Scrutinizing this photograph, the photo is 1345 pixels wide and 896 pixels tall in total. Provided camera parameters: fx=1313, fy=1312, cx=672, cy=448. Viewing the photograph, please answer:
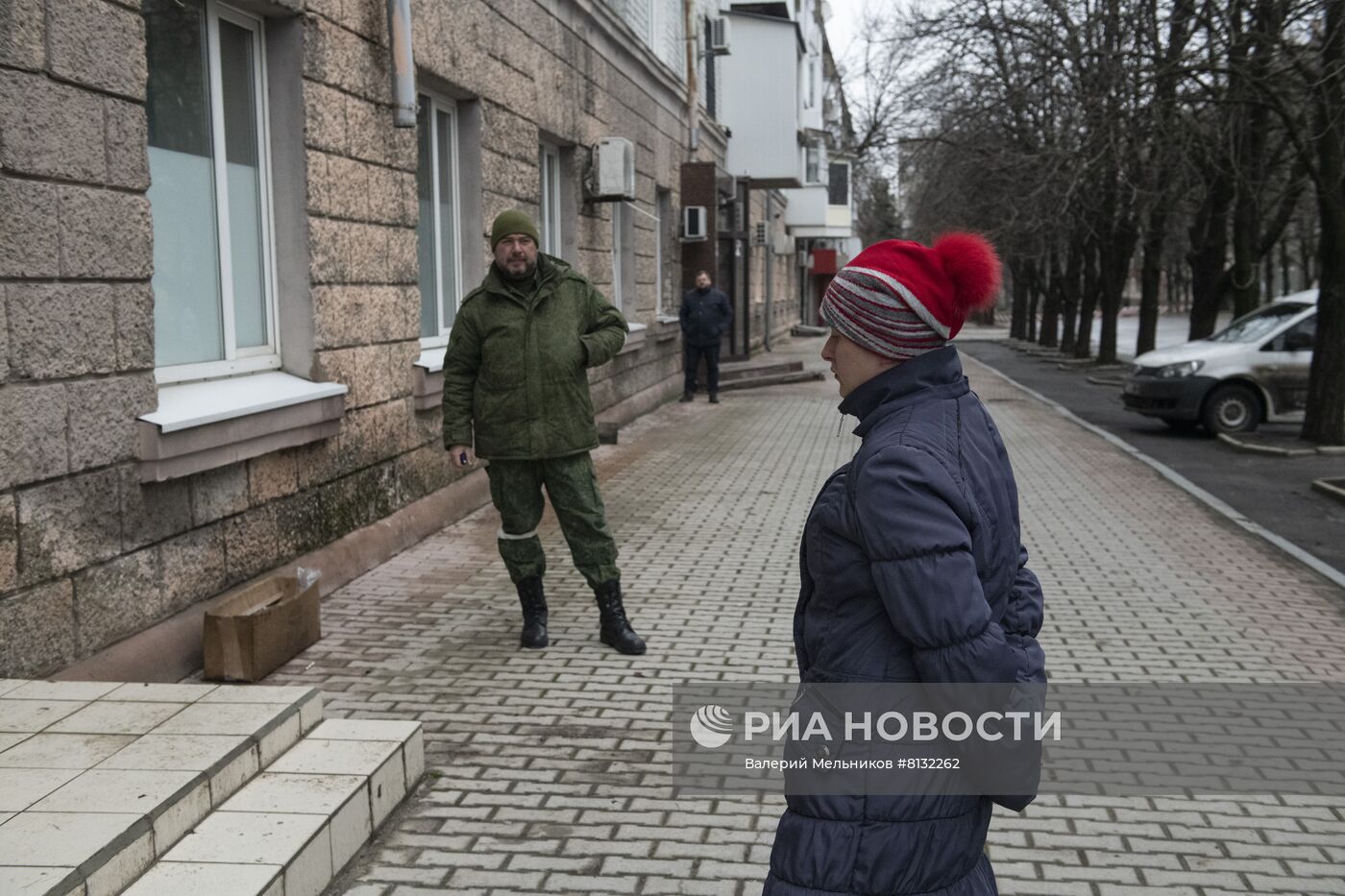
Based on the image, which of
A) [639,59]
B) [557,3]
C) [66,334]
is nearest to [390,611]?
[66,334]

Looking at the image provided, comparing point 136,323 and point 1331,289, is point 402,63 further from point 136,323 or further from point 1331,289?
point 1331,289

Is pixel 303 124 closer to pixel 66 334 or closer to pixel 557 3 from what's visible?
pixel 66 334

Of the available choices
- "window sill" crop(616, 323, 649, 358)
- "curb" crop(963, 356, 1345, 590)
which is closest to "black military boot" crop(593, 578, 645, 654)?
"curb" crop(963, 356, 1345, 590)

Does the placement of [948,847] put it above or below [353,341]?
below

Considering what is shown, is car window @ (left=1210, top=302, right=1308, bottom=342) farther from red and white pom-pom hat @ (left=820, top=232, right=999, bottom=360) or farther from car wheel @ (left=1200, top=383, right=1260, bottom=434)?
red and white pom-pom hat @ (left=820, top=232, right=999, bottom=360)

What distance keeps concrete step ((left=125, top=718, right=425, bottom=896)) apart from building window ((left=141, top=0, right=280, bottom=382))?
2386 mm

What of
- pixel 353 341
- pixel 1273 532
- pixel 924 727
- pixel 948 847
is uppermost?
pixel 353 341

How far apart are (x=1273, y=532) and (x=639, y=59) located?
9.61 metres

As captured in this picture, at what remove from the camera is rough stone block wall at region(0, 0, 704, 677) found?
460 centimetres

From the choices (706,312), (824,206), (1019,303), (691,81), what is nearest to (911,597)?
(706,312)

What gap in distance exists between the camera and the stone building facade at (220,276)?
15.4ft

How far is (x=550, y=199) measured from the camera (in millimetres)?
13062

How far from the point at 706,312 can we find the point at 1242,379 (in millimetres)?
6766

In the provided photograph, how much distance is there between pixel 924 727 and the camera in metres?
2.13
